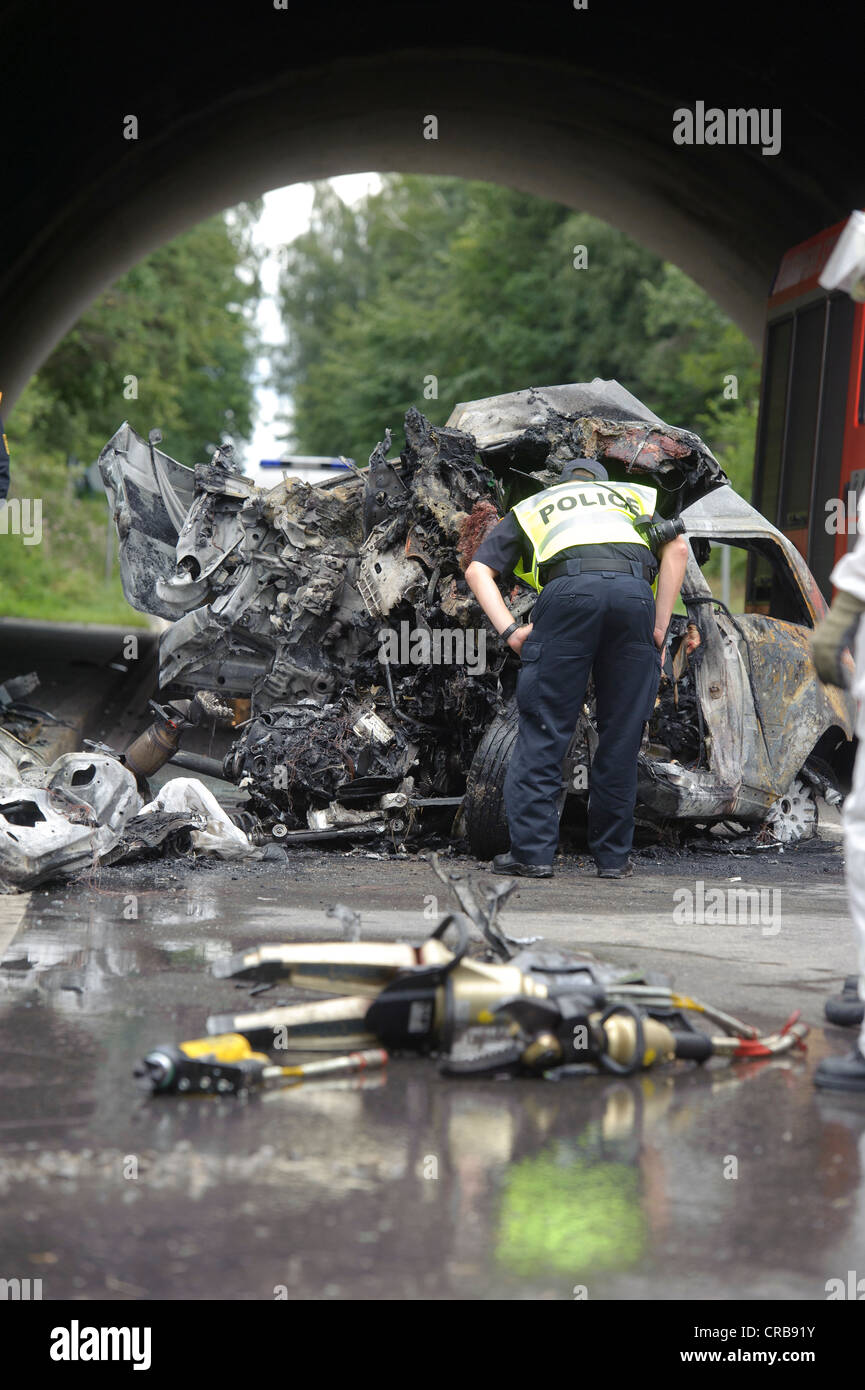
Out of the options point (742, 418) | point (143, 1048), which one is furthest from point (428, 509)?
point (742, 418)

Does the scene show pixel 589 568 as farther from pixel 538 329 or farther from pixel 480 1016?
pixel 538 329

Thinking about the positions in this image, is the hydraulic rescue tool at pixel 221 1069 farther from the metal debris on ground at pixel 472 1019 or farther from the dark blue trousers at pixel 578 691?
the dark blue trousers at pixel 578 691

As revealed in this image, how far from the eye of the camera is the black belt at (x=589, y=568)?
6.61 m

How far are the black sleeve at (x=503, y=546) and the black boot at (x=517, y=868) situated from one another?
49.8 inches

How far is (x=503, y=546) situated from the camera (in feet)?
22.4

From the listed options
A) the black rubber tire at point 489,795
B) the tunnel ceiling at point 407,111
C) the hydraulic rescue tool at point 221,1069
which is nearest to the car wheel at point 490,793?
the black rubber tire at point 489,795

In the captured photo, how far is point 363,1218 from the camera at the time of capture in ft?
9.30

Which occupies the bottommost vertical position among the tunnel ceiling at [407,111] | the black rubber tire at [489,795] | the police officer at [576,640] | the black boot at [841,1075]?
the black rubber tire at [489,795]

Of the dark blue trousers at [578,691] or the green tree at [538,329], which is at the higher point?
the green tree at [538,329]

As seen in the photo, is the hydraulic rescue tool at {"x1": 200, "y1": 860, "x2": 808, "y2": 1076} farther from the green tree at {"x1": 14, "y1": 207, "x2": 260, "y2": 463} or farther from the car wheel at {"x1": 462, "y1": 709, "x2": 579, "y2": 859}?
the green tree at {"x1": 14, "y1": 207, "x2": 260, "y2": 463}

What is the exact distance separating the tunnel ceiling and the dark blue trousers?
321 inches

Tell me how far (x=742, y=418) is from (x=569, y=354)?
11.7m

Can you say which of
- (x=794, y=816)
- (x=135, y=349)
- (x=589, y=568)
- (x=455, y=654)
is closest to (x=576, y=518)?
(x=589, y=568)
